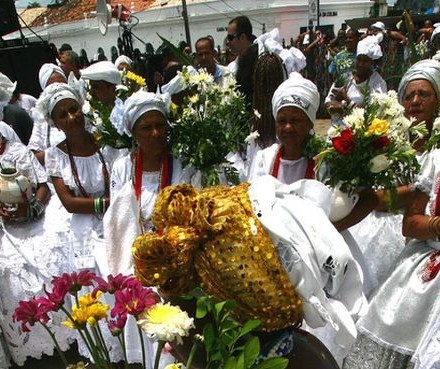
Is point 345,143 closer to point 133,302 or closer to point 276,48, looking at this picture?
point 133,302

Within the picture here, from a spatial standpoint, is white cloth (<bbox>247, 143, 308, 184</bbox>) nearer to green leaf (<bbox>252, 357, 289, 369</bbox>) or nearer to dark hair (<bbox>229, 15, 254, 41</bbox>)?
green leaf (<bbox>252, 357, 289, 369</bbox>)

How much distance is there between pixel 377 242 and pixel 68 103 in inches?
88.9

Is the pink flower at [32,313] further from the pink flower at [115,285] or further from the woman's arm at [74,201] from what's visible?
the woman's arm at [74,201]

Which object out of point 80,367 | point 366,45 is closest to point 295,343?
point 80,367

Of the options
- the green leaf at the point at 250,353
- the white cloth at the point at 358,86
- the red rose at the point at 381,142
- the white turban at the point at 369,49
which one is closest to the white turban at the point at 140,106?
the red rose at the point at 381,142

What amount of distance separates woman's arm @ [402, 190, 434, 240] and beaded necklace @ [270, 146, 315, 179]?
0.55m

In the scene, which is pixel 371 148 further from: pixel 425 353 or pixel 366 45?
pixel 366 45

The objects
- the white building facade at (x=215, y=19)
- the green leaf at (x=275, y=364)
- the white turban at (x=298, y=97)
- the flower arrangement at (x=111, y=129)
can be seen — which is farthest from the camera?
the white building facade at (x=215, y=19)

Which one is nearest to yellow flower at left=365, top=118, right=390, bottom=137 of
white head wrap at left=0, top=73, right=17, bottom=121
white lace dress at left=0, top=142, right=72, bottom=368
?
white lace dress at left=0, top=142, right=72, bottom=368

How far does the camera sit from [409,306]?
2453 millimetres

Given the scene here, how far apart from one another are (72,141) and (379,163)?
2200mm

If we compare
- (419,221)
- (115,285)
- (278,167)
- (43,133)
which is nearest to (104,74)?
(43,133)

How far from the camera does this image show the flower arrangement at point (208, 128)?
2.78 metres

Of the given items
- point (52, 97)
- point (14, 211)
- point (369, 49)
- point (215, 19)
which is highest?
point (52, 97)
